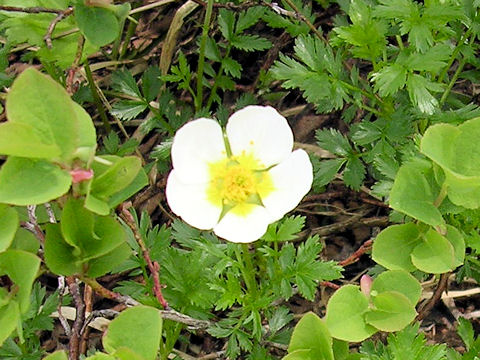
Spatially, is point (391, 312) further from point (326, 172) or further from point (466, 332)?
point (326, 172)

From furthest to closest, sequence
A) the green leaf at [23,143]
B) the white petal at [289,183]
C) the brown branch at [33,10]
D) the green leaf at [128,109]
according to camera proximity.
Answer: the green leaf at [128,109]
the brown branch at [33,10]
the white petal at [289,183]
the green leaf at [23,143]

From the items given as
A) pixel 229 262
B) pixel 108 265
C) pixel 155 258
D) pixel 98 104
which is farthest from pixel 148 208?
pixel 108 265

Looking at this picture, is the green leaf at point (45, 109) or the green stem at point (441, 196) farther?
the green stem at point (441, 196)

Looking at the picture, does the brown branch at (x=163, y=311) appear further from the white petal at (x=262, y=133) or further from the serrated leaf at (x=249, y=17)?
the serrated leaf at (x=249, y=17)

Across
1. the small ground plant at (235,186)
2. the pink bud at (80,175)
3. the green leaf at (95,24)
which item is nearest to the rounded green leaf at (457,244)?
the small ground plant at (235,186)

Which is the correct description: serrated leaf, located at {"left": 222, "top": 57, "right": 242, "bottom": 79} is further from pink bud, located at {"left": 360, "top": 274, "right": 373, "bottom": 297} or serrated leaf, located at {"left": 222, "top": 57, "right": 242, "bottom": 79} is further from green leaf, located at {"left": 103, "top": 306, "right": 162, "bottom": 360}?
green leaf, located at {"left": 103, "top": 306, "right": 162, "bottom": 360}

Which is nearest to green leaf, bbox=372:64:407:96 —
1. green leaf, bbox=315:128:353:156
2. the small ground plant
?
the small ground plant
